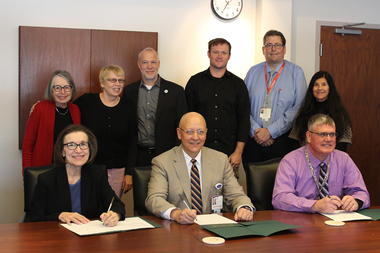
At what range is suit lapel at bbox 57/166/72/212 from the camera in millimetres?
2472

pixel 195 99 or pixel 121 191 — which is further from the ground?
pixel 195 99

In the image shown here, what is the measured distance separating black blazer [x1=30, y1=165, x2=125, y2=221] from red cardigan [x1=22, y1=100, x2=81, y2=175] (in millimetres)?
854

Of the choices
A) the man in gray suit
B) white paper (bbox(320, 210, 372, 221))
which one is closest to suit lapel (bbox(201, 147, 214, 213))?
the man in gray suit

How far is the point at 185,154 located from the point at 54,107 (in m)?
1.36

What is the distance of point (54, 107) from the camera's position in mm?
3355

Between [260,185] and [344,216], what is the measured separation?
67cm

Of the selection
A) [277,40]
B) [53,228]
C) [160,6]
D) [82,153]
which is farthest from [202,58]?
[53,228]

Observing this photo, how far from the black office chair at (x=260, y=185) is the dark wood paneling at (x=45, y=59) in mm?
2295

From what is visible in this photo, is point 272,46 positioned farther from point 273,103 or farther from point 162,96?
point 162,96

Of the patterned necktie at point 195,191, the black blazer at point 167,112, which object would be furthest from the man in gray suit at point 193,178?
the black blazer at point 167,112

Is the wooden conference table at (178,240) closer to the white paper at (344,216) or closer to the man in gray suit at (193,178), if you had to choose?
the white paper at (344,216)

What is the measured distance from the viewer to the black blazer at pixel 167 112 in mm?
3598

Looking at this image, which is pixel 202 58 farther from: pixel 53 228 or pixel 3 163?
pixel 53 228

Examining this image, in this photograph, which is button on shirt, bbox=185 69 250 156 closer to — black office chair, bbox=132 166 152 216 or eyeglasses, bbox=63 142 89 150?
black office chair, bbox=132 166 152 216
